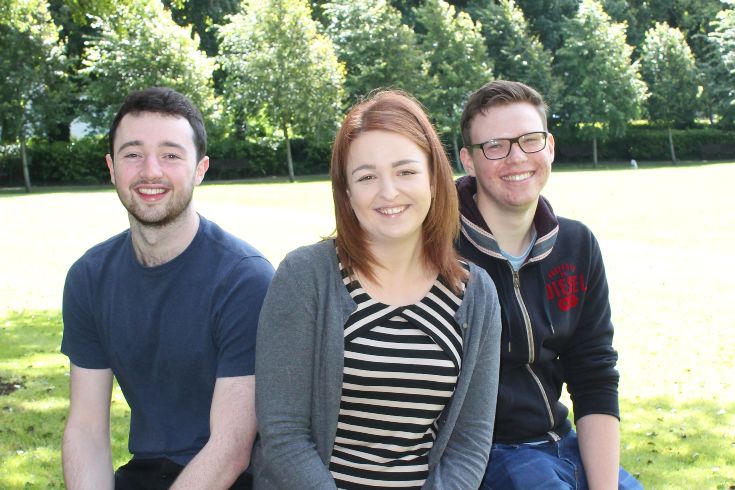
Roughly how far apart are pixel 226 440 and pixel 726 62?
57205 mm

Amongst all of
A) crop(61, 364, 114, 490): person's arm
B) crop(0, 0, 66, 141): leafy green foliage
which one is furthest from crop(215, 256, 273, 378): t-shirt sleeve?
crop(0, 0, 66, 141): leafy green foliage

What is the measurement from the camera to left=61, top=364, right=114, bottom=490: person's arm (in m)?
3.14

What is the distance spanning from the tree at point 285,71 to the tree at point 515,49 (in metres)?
14.5

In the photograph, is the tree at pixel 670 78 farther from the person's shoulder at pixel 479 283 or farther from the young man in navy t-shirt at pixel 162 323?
the young man in navy t-shirt at pixel 162 323

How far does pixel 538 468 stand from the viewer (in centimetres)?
315

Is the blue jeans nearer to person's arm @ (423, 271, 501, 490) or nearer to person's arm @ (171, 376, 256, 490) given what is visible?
person's arm @ (423, 271, 501, 490)

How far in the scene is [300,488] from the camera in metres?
2.72

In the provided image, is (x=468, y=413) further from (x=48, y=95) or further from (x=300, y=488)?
(x=48, y=95)

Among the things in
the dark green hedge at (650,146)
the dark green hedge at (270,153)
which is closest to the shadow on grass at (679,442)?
the dark green hedge at (270,153)

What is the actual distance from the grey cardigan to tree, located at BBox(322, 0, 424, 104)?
4702 centimetres

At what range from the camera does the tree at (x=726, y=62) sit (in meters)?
54.6

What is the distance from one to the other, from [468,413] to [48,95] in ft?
130

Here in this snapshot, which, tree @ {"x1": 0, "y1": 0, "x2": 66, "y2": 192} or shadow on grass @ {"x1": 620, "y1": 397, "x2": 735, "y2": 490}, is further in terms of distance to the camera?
tree @ {"x1": 0, "y1": 0, "x2": 66, "y2": 192}

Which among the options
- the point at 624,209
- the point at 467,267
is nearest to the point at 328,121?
the point at 624,209
